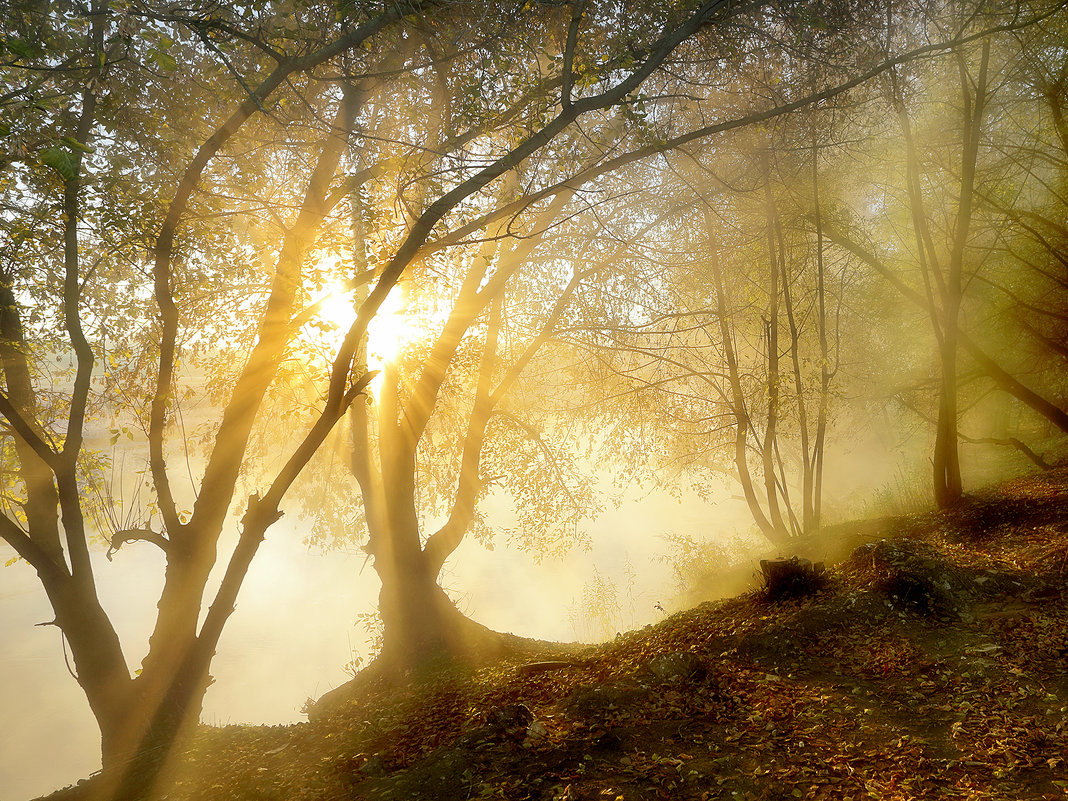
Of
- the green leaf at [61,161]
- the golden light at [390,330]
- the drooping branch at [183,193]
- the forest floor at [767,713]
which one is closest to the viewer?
the green leaf at [61,161]

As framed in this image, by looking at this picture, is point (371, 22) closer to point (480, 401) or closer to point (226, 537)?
point (480, 401)

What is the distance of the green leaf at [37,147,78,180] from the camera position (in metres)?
2.90

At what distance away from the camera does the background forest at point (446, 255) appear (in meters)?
5.74

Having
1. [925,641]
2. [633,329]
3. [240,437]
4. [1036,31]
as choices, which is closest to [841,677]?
[925,641]

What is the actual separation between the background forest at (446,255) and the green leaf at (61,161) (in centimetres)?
2

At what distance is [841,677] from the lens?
4969 mm

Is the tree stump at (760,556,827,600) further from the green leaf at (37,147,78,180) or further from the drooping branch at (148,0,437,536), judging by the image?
the green leaf at (37,147,78,180)

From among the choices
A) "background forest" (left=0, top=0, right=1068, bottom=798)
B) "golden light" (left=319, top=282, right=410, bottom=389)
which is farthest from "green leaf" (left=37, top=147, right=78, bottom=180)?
"golden light" (left=319, top=282, right=410, bottom=389)

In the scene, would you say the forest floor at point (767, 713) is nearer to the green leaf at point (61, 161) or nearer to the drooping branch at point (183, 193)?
the drooping branch at point (183, 193)

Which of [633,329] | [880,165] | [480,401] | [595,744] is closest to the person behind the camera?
[595,744]

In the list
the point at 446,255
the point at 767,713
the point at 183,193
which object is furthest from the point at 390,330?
the point at 767,713

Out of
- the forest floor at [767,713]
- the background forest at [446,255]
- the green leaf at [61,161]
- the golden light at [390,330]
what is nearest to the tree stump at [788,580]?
the forest floor at [767,713]

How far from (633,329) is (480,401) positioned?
344 cm

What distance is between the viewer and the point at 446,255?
24.8ft
